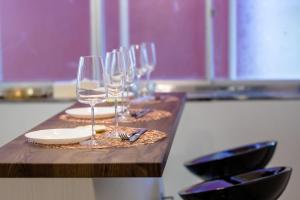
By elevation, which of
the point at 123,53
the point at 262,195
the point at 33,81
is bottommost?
the point at 262,195

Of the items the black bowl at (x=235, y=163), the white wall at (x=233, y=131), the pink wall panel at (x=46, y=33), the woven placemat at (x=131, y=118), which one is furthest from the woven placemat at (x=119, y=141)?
the pink wall panel at (x=46, y=33)

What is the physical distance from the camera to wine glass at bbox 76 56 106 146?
177 centimetres

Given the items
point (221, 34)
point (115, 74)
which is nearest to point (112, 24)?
point (221, 34)

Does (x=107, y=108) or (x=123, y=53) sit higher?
(x=123, y=53)

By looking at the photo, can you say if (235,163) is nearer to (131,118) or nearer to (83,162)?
(131,118)

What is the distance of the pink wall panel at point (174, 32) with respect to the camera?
4.15m

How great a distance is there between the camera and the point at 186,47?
165 inches

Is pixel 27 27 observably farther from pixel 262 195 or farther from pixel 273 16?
pixel 262 195

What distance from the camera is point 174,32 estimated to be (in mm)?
4176

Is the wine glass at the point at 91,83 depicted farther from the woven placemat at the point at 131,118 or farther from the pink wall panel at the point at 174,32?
the pink wall panel at the point at 174,32

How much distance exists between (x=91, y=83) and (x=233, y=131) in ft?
7.24

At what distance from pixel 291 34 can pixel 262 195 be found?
7.08 ft

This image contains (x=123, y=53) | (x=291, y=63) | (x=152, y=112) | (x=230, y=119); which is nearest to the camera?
(x=123, y=53)

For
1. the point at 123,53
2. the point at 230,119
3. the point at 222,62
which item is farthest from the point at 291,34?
the point at 123,53
